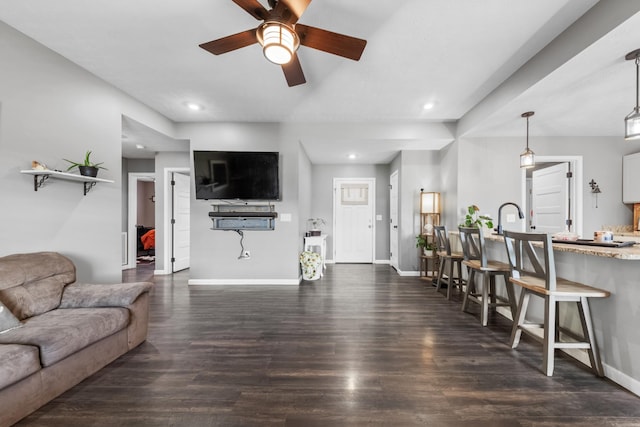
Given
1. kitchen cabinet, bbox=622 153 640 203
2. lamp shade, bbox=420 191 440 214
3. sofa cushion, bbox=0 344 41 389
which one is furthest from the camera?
lamp shade, bbox=420 191 440 214

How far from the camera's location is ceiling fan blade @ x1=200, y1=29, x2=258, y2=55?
1792 mm

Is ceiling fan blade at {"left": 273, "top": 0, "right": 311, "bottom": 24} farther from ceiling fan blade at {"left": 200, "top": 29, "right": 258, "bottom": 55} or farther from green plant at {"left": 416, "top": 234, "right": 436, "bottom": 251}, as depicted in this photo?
green plant at {"left": 416, "top": 234, "right": 436, "bottom": 251}

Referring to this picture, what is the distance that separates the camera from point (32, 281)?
78.4 inches

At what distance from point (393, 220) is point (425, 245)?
1183 mm

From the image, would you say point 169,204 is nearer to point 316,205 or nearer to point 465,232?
point 316,205

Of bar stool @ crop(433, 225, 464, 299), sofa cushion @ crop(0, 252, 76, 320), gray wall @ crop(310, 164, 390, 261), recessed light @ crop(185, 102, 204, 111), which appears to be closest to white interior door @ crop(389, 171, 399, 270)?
gray wall @ crop(310, 164, 390, 261)

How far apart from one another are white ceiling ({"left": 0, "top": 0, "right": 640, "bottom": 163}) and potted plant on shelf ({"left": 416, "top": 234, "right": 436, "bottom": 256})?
6.07 feet

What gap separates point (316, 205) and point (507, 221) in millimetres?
3678

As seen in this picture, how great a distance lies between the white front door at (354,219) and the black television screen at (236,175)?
2374mm

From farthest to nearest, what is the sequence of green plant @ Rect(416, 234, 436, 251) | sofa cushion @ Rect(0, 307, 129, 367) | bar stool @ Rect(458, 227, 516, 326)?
green plant @ Rect(416, 234, 436, 251), bar stool @ Rect(458, 227, 516, 326), sofa cushion @ Rect(0, 307, 129, 367)

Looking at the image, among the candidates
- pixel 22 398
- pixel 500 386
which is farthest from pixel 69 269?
pixel 500 386

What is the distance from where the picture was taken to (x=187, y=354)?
2.18m

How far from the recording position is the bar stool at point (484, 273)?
8.80 feet

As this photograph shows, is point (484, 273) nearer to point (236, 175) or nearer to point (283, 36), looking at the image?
point (283, 36)
